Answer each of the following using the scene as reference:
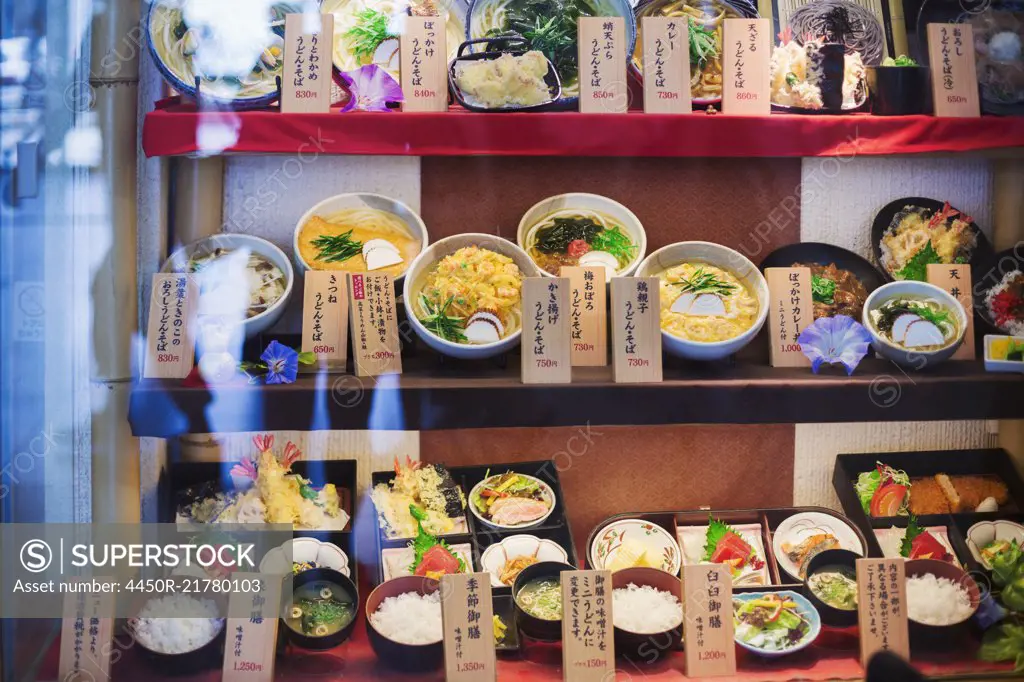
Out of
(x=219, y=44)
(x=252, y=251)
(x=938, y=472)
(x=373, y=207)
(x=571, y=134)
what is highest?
(x=219, y=44)

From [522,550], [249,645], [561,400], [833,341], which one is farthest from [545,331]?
[249,645]

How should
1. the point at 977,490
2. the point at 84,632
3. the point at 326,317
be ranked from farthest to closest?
the point at 977,490, the point at 326,317, the point at 84,632

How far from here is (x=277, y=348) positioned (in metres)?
2.18

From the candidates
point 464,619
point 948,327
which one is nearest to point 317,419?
point 464,619

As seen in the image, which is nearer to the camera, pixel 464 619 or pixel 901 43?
pixel 464 619

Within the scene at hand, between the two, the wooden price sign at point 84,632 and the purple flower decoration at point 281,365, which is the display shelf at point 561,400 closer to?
the purple flower decoration at point 281,365

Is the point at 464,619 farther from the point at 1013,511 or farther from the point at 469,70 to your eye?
the point at 1013,511

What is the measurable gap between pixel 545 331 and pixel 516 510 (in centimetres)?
63

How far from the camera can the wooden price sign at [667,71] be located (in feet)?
7.54

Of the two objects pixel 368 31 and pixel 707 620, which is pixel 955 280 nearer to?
pixel 707 620

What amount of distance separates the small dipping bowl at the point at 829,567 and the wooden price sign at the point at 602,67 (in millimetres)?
1326

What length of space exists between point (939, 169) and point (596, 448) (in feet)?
4.47

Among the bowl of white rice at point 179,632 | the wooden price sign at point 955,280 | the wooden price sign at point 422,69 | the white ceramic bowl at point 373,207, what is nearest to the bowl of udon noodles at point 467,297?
the white ceramic bowl at point 373,207

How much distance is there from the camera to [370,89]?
230 cm
